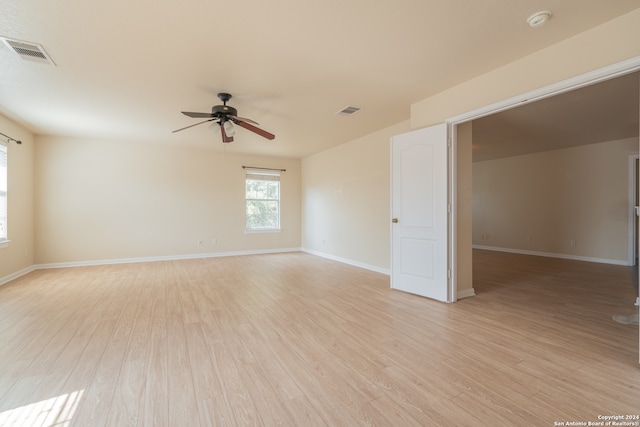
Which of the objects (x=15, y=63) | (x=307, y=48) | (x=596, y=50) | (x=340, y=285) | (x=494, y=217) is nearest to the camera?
(x=596, y=50)

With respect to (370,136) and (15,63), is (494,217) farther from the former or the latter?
(15,63)

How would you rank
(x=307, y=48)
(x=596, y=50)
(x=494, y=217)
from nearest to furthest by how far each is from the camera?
(x=596, y=50)
(x=307, y=48)
(x=494, y=217)

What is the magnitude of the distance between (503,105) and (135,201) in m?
6.62

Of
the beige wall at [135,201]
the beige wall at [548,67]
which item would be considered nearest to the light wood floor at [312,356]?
the beige wall at [135,201]

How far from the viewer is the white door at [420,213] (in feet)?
10.8

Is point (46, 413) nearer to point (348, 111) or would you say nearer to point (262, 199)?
point (348, 111)

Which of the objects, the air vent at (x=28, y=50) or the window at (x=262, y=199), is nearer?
the air vent at (x=28, y=50)

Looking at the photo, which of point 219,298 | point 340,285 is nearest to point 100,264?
point 219,298

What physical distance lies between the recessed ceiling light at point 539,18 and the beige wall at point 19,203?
664 centimetres

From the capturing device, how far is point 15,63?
8.82ft

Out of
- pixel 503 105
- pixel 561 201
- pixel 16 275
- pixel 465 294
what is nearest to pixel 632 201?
pixel 561 201

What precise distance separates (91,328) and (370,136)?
15.6 ft

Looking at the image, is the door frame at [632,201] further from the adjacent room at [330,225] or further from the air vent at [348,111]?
the air vent at [348,111]

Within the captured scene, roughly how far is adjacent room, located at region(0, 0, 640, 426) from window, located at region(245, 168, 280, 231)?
102 cm
